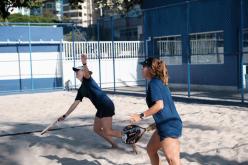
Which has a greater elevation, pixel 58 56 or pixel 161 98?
pixel 58 56

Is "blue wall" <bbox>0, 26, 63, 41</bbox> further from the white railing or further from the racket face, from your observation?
the racket face

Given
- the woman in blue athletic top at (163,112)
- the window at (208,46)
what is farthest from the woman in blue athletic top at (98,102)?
the window at (208,46)

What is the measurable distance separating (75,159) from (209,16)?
521 inches

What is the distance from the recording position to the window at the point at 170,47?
20.3 metres

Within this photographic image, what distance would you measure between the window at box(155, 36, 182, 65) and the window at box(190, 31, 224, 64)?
774 mm

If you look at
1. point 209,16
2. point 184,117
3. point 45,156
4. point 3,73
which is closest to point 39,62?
point 3,73

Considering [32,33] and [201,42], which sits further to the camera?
[32,33]

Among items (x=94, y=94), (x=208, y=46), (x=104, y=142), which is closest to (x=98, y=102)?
(x=94, y=94)

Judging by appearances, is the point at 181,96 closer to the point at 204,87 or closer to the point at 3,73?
the point at 204,87

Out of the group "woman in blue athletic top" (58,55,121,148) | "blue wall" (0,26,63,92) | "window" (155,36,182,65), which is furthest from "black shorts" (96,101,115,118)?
"blue wall" (0,26,63,92)

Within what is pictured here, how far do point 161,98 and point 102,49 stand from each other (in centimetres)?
1859

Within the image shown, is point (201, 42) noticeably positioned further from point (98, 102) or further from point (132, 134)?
point (132, 134)

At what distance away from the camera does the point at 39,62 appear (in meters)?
22.7

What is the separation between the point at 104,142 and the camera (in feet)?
27.4
